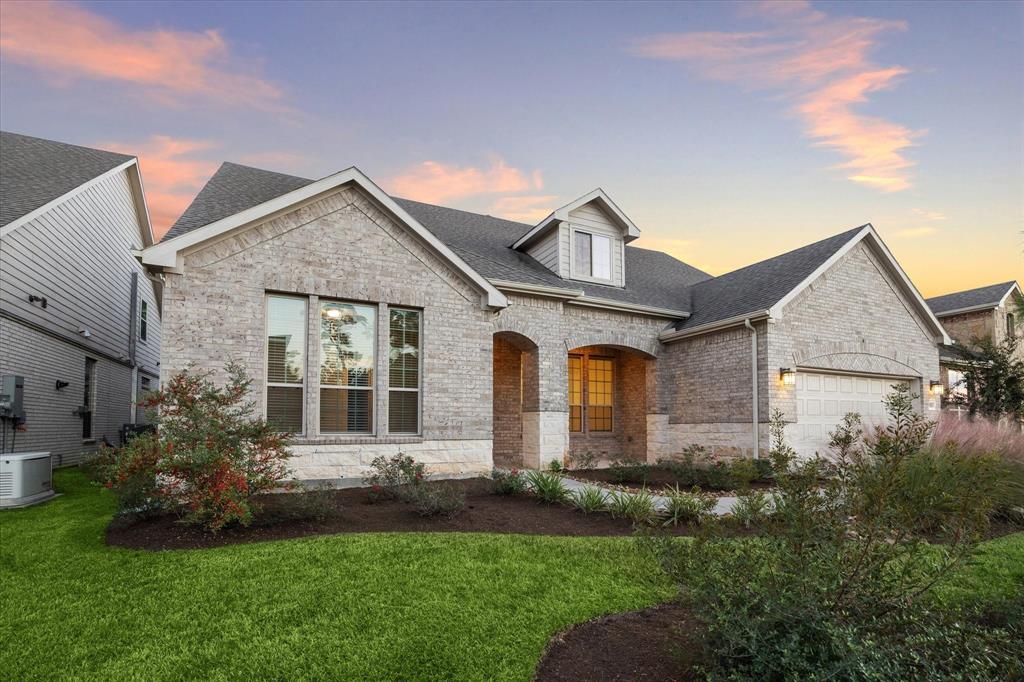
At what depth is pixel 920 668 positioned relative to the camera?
292 centimetres

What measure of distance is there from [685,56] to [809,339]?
7.35 metres

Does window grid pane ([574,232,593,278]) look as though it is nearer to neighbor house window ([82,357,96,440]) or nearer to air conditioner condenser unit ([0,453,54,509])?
air conditioner condenser unit ([0,453,54,509])

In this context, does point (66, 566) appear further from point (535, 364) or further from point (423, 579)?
point (535, 364)

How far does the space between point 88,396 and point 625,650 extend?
16.2m

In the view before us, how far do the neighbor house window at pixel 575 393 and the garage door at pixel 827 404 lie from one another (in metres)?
5.55

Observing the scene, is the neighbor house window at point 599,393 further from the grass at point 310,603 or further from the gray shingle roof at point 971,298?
the gray shingle roof at point 971,298

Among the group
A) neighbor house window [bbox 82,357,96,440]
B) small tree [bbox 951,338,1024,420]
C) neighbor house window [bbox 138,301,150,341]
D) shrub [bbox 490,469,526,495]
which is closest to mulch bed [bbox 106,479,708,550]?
shrub [bbox 490,469,526,495]

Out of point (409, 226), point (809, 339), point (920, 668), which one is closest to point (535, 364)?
point (409, 226)

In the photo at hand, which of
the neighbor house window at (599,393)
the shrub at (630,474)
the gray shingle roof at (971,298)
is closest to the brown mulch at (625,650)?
the shrub at (630,474)

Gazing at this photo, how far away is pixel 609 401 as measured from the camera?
1694cm

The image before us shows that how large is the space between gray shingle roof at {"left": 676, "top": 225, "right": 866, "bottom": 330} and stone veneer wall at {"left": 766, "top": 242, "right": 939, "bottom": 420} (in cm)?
42

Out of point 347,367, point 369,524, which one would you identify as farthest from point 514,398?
point 369,524

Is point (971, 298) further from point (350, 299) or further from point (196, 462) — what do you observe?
point (196, 462)

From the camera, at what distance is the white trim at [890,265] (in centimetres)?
1330
